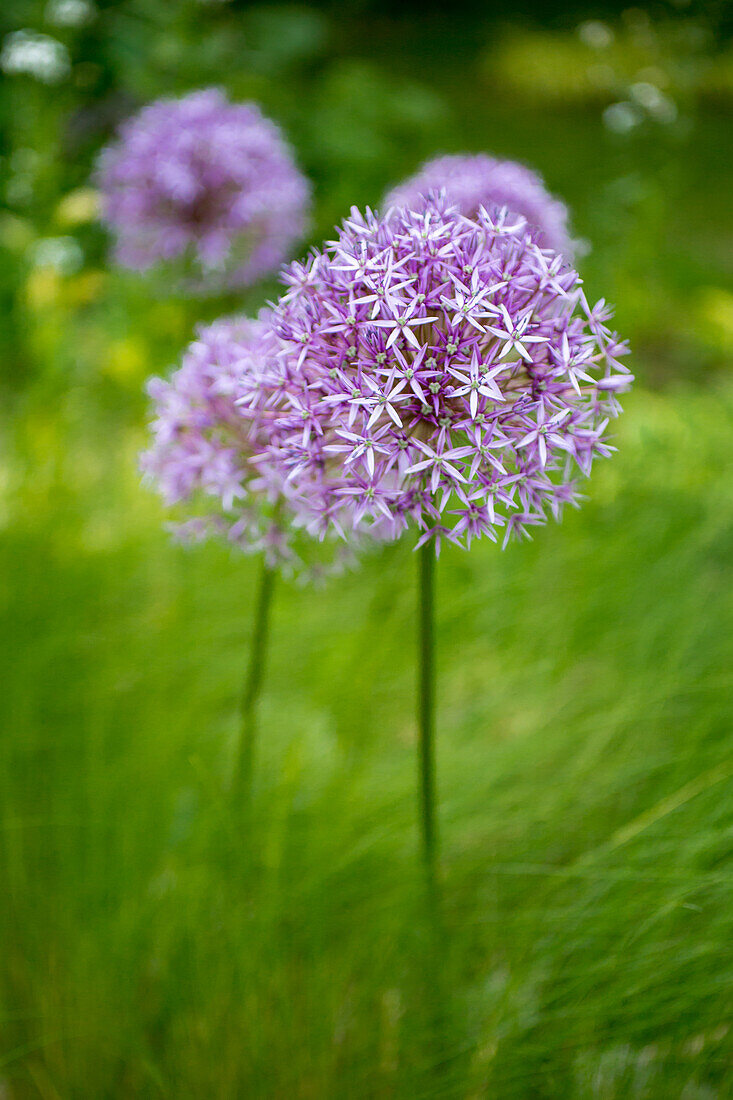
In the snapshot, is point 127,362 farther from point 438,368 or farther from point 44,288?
point 438,368

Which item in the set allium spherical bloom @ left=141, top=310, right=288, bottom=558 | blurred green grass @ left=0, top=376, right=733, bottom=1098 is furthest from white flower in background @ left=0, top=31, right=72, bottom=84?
allium spherical bloom @ left=141, top=310, right=288, bottom=558

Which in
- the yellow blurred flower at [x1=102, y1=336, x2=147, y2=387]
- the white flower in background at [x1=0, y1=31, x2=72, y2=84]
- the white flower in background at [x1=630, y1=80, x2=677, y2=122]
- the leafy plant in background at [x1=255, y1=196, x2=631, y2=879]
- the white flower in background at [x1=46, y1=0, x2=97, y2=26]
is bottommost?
the leafy plant in background at [x1=255, y1=196, x2=631, y2=879]

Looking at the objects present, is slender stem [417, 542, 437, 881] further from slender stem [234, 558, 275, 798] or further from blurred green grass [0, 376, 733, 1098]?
slender stem [234, 558, 275, 798]

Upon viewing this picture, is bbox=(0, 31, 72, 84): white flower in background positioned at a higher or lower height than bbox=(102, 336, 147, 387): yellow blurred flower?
higher

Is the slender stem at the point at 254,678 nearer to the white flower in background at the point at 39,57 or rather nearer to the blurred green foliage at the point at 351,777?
the blurred green foliage at the point at 351,777

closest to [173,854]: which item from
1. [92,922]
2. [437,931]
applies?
[92,922]
